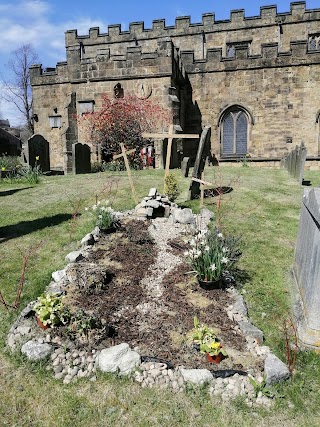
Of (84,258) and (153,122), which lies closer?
(84,258)

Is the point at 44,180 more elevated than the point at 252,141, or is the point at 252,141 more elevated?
the point at 252,141

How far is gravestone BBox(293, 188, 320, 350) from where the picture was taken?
3.90m


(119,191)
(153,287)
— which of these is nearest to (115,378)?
(153,287)

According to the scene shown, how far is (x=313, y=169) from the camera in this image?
1911cm

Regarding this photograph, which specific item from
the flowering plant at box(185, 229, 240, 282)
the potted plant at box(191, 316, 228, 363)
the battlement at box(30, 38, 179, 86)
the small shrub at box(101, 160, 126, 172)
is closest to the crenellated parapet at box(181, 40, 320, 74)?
the battlement at box(30, 38, 179, 86)

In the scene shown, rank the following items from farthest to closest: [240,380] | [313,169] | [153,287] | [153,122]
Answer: [313,169]
[153,122]
[153,287]
[240,380]

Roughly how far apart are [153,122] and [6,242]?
1155 centimetres

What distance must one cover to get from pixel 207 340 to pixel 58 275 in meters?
2.66

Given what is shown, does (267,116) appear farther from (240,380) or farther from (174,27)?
(240,380)

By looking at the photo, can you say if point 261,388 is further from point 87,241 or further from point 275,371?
point 87,241

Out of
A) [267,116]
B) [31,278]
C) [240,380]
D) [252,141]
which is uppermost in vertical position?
[267,116]

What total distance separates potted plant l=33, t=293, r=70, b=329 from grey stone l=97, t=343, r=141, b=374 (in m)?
0.81

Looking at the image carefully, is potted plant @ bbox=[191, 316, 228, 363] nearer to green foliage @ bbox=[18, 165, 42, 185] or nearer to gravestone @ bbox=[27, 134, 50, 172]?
green foliage @ bbox=[18, 165, 42, 185]

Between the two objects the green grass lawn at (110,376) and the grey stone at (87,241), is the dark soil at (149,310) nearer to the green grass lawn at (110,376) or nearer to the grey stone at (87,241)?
the grey stone at (87,241)
